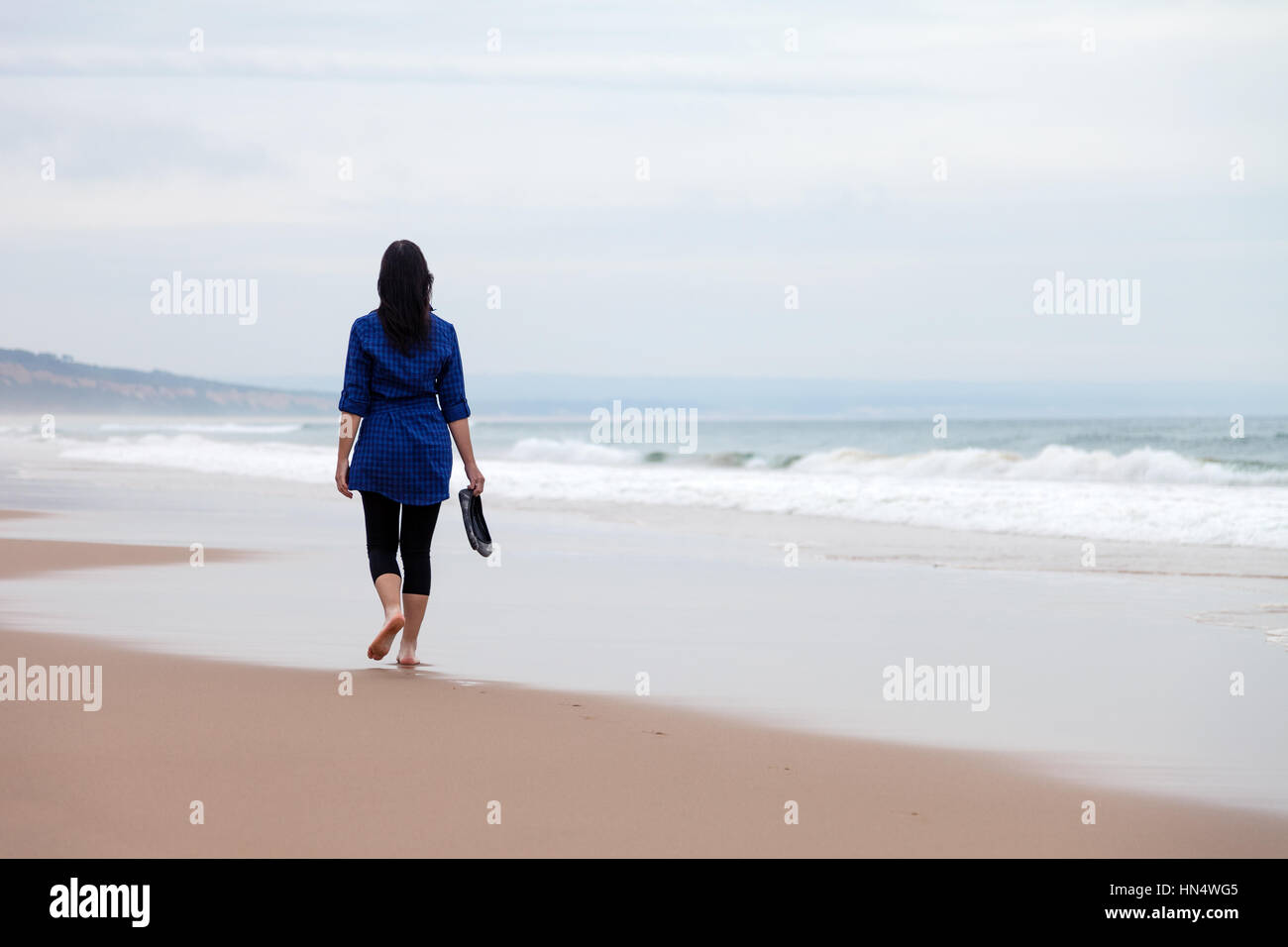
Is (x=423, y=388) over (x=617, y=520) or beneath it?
over

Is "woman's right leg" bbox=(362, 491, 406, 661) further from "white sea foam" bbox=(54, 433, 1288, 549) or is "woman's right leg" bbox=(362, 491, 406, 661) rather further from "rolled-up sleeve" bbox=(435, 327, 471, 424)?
"white sea foam" bbox=(54, 433, 1288, 549)

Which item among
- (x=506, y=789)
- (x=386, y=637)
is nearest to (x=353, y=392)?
(x=386, y=637)

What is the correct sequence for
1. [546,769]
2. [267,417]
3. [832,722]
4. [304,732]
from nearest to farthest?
[546,769] < [304,732] < [832,722] < [267,417]

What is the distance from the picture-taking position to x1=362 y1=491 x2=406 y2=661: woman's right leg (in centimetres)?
537

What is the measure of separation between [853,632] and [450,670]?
2233mm

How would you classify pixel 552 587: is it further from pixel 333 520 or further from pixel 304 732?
pixel 333 520

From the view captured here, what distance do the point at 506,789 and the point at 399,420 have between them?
2115mm

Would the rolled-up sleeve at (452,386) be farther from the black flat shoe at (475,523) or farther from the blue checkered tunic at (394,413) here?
the black flat shoe at (475,523)

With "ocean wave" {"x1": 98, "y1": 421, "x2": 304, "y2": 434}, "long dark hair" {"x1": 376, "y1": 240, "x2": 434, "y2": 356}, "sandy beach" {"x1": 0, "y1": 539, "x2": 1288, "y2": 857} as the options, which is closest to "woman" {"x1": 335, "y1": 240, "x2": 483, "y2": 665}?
"long dark hair" {"x1": 376, "y1": 240, "x2": 434, "y2": 356}

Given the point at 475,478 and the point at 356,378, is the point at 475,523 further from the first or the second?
the point at 356,378

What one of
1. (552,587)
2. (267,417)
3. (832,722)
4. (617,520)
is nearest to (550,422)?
(267,417)

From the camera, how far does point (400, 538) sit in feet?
18.1

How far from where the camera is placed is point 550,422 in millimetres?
59312
